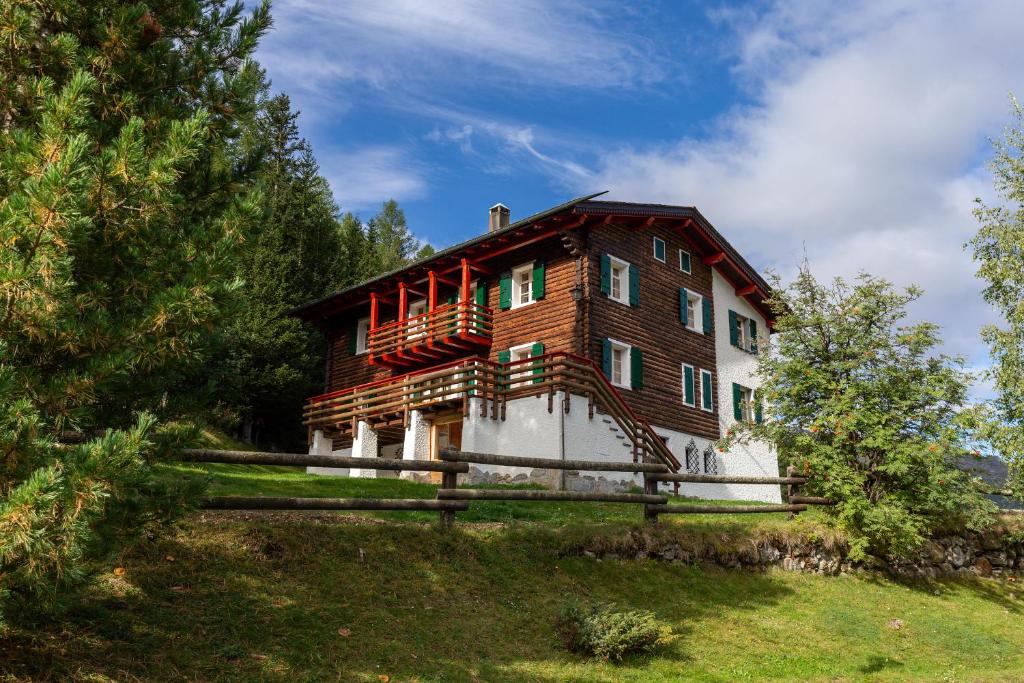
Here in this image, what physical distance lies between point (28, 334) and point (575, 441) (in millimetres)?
16284

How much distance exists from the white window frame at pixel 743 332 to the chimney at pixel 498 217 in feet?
30.5

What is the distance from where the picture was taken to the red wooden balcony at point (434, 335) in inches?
1005

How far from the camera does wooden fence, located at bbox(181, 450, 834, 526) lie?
31.9ft

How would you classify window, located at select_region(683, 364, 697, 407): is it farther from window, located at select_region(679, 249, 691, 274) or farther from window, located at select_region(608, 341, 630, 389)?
window, located at select_region(679, 249, 691, 274)

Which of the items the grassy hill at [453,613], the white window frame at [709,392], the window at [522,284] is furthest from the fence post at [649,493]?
the white window frame at [709,392]

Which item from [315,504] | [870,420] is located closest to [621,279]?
[870,420]

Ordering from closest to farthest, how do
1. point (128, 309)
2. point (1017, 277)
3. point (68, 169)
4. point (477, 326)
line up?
point (68, 169)
point (128, 309)
point (1017, 277)
point (477, 326)

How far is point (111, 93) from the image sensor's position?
7.63m

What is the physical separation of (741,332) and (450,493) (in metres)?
21.4

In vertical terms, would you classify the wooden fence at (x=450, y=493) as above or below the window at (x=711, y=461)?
below

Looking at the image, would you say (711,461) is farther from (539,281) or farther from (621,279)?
(539,281)

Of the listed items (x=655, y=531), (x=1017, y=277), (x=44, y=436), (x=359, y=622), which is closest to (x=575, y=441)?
(x=655, y=531)

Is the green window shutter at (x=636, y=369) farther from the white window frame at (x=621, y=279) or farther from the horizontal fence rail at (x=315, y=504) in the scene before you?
the horizontal fence rail at (x=315, y=504)

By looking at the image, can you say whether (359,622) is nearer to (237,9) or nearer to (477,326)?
(237,9)
